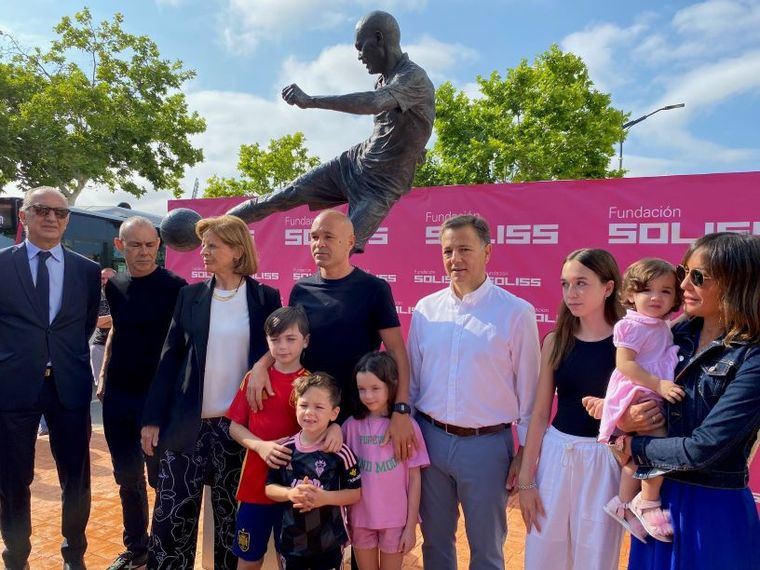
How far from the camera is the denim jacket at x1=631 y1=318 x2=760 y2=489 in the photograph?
1.43 metres

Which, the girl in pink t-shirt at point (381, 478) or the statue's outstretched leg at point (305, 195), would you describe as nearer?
the girl in pink t-shirt at point (381, 478)

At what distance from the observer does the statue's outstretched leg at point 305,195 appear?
3.46 metres

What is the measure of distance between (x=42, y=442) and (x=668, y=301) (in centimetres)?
605

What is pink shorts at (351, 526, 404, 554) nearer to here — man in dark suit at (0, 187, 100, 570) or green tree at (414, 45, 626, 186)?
man in dark suit at (0, 187, 100, 570)

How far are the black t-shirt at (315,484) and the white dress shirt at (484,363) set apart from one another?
1.29 ft

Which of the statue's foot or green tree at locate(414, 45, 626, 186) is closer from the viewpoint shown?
the statue's foot

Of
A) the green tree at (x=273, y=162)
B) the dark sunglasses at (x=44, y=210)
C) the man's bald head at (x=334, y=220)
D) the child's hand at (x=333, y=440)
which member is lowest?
the child's hand at (x=333, y=440)

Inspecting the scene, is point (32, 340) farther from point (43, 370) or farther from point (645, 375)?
point (645, 375)

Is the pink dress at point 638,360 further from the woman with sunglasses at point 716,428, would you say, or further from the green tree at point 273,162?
the green tree at point 273,162

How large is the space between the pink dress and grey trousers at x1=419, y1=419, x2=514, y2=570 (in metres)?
0.46

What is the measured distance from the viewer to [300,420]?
202 cm

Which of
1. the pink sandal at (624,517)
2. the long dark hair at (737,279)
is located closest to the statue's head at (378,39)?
the long dark hair at (737,279)

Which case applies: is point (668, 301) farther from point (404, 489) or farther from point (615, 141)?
point (615, 141)

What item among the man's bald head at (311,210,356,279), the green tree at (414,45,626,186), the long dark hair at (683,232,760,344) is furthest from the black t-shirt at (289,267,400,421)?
the green tree at (414,45,626,186)
